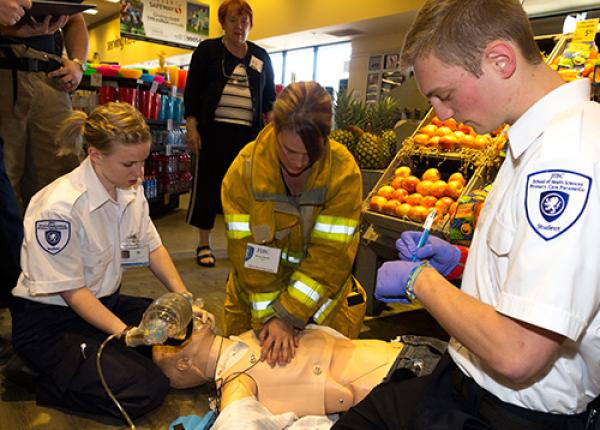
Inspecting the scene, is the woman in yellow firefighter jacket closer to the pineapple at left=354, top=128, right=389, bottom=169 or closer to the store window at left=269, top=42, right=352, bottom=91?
the pineapple at left=354, top=128, right=389, bottom=169

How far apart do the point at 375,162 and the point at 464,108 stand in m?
2.22

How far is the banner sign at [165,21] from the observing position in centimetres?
880

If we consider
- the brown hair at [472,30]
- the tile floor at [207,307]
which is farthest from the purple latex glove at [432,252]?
the tile floor at [207,307]

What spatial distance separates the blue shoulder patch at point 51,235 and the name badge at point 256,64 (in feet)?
7.52

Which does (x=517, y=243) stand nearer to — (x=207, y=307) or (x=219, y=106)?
(x=207, y=307)

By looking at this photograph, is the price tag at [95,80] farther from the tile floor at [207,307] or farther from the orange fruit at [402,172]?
the orange fruit at [402,172]

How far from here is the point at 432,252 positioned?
52.8 inches

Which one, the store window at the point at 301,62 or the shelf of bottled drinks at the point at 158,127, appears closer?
the shelf of bottled drinks at the point at 158,127

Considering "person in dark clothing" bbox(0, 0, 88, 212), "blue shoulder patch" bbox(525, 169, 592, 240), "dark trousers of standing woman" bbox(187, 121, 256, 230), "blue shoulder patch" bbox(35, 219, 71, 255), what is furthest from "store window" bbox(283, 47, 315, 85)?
"blue shoulder patch" bbox(525, 169, 592, 240)

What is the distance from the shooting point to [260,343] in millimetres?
1757

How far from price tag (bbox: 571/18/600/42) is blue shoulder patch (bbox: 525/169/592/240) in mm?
2266

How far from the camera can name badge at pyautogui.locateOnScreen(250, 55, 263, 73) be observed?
3629mm

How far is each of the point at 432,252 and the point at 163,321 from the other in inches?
35.8

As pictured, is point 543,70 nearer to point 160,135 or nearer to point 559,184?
point 559,184
